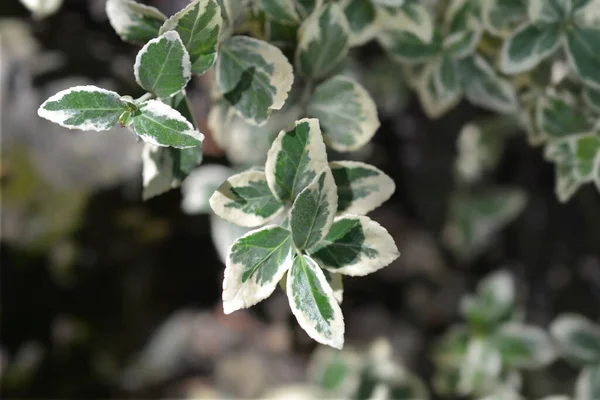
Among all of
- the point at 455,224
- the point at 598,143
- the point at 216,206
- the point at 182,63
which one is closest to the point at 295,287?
the point at 216,206

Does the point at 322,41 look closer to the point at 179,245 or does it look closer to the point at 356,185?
the point at 356,185

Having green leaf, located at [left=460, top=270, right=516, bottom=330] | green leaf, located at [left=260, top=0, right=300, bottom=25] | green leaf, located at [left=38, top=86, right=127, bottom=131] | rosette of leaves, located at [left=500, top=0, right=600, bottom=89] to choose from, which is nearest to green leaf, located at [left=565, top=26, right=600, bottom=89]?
rosette of leaves, located at [left=500, top=0, right=600, bottom=89]

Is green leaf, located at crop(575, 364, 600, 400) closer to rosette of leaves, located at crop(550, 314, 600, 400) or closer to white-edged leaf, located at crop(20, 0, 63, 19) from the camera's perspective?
rosette of leaves, located at crop(550, 314, 600, 400)

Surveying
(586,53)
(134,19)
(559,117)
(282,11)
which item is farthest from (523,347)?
(134,19)

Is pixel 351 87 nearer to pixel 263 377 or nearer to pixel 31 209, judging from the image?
pixel 31 209

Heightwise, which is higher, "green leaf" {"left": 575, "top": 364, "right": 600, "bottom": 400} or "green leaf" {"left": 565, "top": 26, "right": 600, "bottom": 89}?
"green leaf" {"left": 565, "top": 26, "right": 600, "bottom": 89}

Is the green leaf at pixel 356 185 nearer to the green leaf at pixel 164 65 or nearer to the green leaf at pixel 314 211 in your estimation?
the green leaf at pixel 314 211
